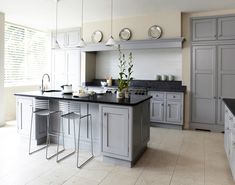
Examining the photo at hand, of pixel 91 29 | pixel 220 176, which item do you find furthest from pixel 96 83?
pixel 220 176

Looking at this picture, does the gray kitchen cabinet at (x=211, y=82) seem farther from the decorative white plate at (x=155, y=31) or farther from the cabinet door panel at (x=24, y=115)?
the cabinet door panel at (x=24, y=115)

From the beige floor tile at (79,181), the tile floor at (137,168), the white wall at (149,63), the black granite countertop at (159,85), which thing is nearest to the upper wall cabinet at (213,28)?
the white wall at (149,63)

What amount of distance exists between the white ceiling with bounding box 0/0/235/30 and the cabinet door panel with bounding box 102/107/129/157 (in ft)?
8.41

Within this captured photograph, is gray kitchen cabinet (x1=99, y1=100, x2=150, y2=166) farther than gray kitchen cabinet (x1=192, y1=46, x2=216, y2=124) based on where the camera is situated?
No

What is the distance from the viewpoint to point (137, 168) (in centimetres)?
308

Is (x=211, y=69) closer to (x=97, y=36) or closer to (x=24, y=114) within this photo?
(x=97, y=36)

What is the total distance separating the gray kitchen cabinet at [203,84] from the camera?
498 centimetres

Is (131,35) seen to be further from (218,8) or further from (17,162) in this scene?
(17,162)

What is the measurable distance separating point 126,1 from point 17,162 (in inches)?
→ 141

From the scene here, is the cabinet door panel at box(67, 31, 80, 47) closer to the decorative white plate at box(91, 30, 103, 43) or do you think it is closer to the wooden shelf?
the decorative white plate at box(91, 30, 103, 43)

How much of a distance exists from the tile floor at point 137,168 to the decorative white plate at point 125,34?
2931mm

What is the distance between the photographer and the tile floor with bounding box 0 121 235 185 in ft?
8.86

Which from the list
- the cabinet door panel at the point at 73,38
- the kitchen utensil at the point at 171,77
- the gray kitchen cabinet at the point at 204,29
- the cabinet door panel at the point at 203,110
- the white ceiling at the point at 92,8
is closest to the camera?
the white ceiling at the point at 92,8

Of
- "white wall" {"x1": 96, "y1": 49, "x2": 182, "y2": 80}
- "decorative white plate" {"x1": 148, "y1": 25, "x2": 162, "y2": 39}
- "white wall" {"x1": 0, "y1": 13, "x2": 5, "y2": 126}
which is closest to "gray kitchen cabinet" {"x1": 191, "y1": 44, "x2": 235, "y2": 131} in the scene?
"white wall" {"x1": 96, "y1": 49, "x2": 182, "y2": 80}
